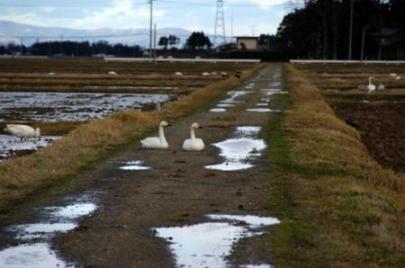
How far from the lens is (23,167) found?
37.0 ft

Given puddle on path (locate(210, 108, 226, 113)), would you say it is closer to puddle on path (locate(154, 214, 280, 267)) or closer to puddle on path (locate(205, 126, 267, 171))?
puddle on path (locate(205, 126, 267, 171))

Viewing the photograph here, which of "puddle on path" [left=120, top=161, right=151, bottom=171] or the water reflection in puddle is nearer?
the water reflection in puddle

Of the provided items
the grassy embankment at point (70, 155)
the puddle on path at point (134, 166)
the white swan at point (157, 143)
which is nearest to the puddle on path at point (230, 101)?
the grassy embankment at point (70, 155)

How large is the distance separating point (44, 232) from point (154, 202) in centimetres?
183

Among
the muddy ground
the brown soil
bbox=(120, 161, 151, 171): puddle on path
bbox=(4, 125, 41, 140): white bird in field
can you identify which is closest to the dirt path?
bbox=(120, 161, 151, 171): puddle on path

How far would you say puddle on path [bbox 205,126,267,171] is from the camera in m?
12.4

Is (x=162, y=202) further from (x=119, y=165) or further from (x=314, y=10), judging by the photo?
(x=314, y=10)

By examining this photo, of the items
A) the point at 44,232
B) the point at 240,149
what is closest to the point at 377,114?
the point at 240,149

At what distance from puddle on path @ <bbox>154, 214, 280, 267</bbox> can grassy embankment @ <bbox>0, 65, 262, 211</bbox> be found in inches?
93.8

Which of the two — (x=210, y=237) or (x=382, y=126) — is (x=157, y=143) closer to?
(x=210, y=237)

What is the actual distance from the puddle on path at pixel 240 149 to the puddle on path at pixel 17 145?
3.71 metres

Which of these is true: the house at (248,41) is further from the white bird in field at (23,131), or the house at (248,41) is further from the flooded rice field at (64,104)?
the white bird in field at (23,131)

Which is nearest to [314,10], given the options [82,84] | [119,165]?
[82,84]

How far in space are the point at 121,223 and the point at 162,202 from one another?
47.2 inches
